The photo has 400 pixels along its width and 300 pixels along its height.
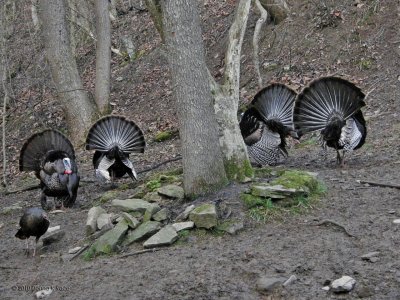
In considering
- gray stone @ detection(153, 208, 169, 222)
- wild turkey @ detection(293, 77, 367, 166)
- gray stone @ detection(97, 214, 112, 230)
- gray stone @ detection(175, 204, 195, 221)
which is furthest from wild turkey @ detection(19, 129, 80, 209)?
wild turkey @ detection(293, 77, 367, 166)

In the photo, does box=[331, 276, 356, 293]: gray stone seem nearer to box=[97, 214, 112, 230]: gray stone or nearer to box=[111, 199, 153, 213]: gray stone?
box=[111, 199, 153, 213]: gray stone

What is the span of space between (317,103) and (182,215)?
3145mm

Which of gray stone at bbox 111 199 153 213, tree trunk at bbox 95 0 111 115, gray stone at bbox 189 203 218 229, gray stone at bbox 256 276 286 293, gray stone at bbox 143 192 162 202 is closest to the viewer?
gray stone at bbox 256 276 286 293

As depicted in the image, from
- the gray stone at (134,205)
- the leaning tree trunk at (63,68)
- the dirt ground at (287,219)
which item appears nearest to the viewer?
the dirt ground at (287,219)

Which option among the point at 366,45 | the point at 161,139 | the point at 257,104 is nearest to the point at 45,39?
the point at 161,139

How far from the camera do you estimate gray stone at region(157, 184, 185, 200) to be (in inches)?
277

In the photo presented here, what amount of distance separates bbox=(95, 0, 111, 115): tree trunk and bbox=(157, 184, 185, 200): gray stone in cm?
763

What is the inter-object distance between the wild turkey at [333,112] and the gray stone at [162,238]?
327 cm

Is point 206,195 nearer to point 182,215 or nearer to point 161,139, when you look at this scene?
point 182,215

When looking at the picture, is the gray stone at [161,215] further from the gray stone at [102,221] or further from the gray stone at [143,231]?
the gray stone at [102,221]

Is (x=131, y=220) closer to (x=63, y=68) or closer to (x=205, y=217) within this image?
(x=205, y=217)

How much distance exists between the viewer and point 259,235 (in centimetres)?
603

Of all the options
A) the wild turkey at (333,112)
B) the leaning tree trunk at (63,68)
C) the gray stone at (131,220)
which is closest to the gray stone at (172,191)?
the gray stone at (131,220)

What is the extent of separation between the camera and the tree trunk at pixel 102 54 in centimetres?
1462
